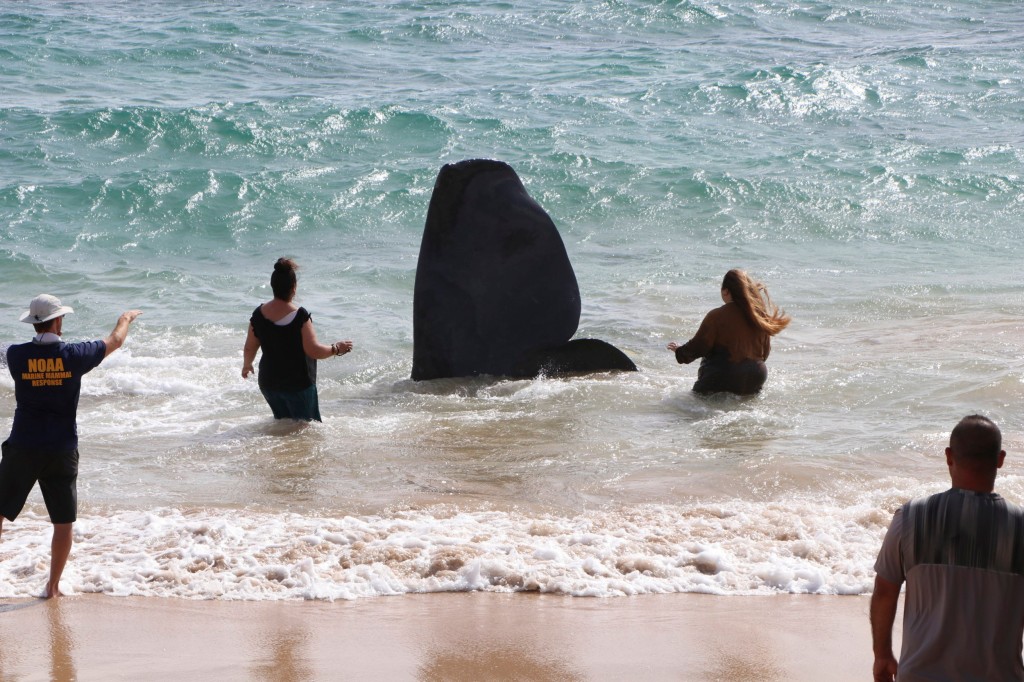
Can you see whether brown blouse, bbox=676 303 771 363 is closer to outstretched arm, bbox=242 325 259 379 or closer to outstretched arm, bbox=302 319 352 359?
outstretched arm, bbox=302 319 352 359

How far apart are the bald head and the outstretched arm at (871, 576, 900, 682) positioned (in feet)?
1.21

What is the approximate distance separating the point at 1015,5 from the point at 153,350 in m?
29.9

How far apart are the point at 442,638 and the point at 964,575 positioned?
211cm

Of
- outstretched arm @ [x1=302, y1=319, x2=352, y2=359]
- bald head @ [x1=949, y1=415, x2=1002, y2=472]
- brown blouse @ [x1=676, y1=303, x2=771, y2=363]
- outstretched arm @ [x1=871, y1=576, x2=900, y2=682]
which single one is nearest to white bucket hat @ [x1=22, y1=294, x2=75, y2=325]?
outstretched arm @ [x1=302, y1=319, x2=352, y2=359]

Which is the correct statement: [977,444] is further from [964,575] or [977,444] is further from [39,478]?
A: [39,478]

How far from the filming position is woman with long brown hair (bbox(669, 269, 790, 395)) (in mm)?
8336

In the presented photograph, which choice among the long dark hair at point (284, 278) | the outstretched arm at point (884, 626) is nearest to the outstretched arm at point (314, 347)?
the long dark hair at point (284, 278)

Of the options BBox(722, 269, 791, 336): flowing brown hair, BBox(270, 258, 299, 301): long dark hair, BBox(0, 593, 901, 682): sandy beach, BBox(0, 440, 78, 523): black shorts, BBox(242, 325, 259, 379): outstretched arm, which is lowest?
BBox(0, 593, 901, 682): sandy beach

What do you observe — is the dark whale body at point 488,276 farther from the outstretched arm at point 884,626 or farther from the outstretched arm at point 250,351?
the outstretched arm at point 884,626

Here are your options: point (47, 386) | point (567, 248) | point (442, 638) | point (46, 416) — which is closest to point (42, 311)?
point (47, 386)

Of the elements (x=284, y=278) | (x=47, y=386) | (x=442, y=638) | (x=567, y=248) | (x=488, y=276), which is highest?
(x=284, y=278)

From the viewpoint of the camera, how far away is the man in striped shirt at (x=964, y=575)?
10.2 ft

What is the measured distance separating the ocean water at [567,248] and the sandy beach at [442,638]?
0.19 metres

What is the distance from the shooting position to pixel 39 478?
5.38 m
